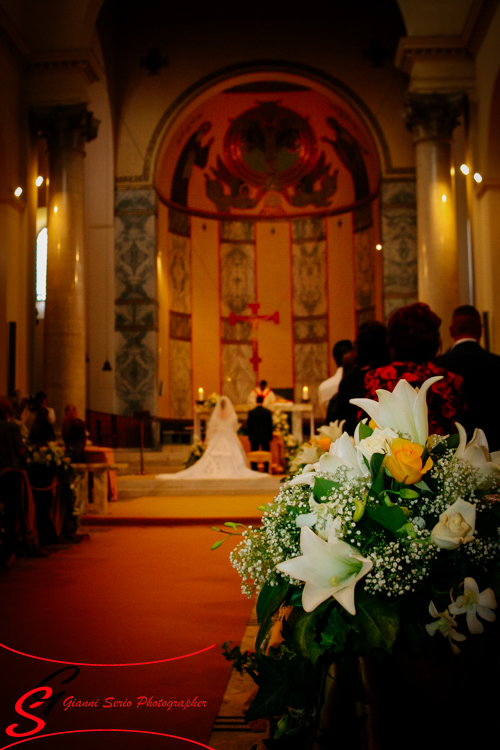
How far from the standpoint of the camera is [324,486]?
1211mm

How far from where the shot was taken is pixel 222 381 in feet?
58.4

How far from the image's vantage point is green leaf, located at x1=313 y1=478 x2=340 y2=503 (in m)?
1.21

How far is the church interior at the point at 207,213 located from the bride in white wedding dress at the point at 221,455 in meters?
0.96

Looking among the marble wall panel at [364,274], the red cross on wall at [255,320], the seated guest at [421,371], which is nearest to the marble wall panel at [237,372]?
the red cross on wall at [255,320]

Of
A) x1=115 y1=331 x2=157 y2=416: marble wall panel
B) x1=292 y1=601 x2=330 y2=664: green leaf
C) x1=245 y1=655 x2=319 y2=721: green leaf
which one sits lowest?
x1=245 y1=655 x2=319 y2=721: green leaf

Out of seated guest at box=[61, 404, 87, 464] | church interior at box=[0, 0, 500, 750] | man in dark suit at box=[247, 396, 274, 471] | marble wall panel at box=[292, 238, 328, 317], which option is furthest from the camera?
marble wall panel at box=[292, 238, 328, 317]

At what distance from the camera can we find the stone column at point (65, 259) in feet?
38.0

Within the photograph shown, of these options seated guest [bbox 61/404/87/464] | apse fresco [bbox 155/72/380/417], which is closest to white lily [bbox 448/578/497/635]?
seated guest [bbox 61/404/87/464]

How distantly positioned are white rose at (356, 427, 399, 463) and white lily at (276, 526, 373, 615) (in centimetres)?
19

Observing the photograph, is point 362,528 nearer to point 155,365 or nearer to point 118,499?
point 118,499

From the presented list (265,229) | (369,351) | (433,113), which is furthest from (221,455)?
(265,229)

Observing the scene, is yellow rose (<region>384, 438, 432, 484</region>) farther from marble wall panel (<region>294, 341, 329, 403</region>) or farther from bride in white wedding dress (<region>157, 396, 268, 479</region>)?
marble wall panel (<region>294, 341, 329, 403</region>)

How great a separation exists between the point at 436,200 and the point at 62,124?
6.31 meters

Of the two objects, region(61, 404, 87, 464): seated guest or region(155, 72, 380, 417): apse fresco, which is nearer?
region(61, 404, 87, 464): seated guest
